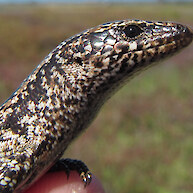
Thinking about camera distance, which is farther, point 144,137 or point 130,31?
point 144,137

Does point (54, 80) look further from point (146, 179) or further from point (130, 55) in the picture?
point (146, 179)

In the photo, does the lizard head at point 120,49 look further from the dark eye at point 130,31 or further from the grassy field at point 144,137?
the grassy field at point 144,137

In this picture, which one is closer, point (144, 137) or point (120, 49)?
point (120, 49)

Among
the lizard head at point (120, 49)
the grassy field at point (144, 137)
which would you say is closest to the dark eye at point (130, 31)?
the lizard head at point (120, 49)

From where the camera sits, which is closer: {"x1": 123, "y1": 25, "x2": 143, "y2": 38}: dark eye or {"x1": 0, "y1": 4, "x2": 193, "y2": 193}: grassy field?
{"x1": 123, "y1": 25, "x2": 143, "y2": 38}: dark eye

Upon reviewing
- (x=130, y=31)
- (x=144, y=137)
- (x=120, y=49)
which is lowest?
(x=144, y=137)

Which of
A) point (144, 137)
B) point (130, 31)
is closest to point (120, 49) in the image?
point (130, 31)

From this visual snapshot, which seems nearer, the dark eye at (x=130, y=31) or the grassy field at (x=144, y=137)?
the dark eye at (x=130, y=31)

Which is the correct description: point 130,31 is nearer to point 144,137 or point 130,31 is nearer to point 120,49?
point 120,49

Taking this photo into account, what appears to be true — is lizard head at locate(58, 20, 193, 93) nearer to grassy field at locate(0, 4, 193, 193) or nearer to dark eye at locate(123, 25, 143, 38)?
dark eye at locate(123, 25, 143, 38)

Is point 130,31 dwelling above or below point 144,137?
above

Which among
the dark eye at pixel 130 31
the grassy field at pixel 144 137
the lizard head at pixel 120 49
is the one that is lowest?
the grassy field at pixel 144 137

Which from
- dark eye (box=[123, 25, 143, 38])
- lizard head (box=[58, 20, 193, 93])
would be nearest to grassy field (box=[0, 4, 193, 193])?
lizard head (box=[58, 20, 193, 93])
